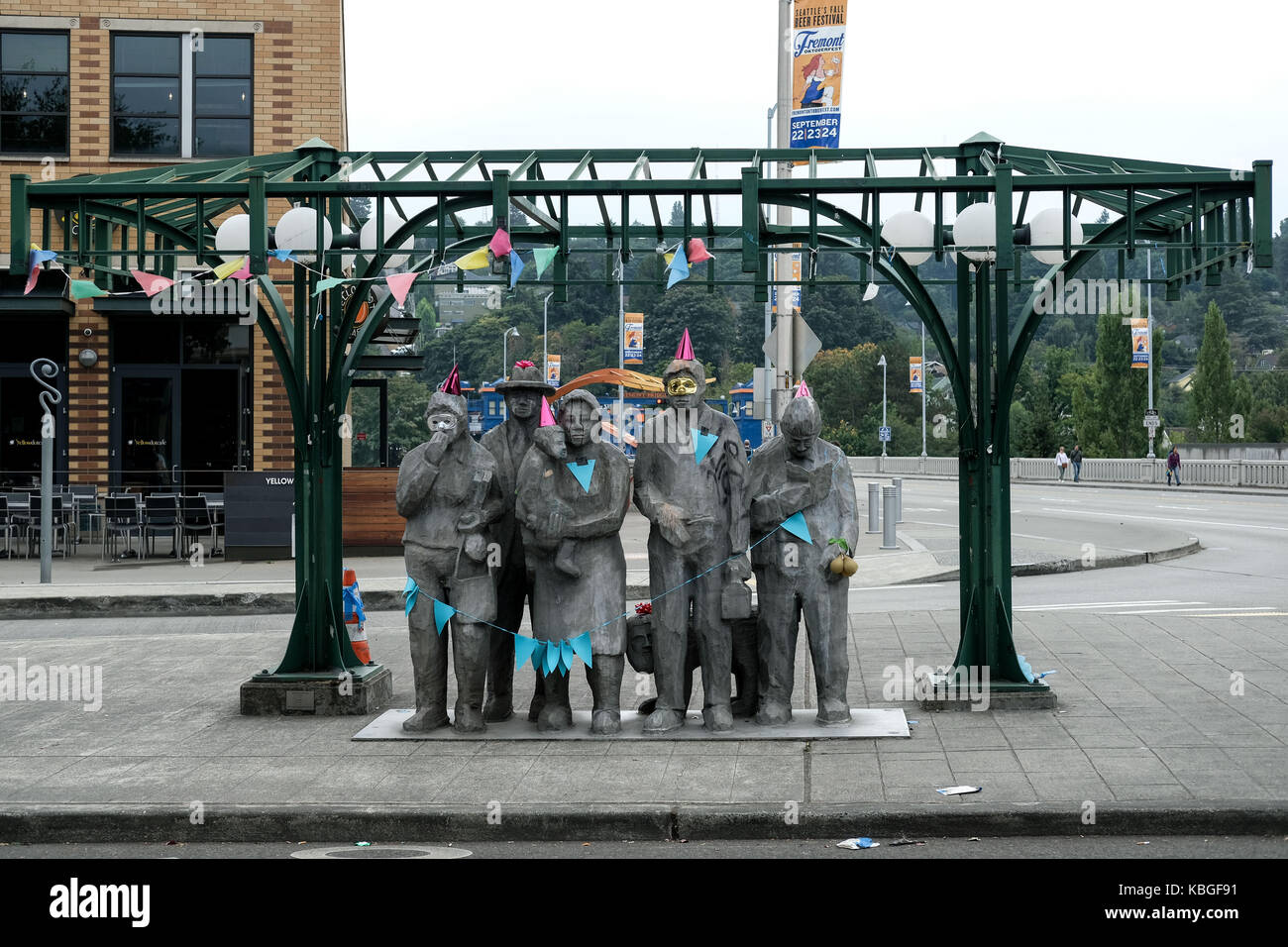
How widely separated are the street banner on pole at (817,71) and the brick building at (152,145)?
333 inches

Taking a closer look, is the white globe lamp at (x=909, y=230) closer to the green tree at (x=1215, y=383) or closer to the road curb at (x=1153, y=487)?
the road curb at (x=1153, y=487)

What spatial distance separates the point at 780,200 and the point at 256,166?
146 inches

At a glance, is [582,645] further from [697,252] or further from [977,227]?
[977,227]

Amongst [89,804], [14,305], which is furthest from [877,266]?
[14,305]

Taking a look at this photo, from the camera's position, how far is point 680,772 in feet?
23.6

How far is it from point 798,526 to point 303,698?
3422 millimetres

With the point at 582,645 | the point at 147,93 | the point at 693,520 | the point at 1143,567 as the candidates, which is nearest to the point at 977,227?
the point at 693,520

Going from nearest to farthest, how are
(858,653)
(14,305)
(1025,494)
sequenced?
(858,653), (14,305), (1025,494)

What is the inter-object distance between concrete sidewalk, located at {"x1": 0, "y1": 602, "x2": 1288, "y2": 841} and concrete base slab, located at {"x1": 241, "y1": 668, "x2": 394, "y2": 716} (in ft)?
0.38

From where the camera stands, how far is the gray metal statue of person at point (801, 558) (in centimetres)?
812

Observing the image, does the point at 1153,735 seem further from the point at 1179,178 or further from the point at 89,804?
the point at 89,804

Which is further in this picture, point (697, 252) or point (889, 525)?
point (889, 525)

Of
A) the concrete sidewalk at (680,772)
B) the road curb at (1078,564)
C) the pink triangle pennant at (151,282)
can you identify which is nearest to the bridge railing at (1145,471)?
the road curb at (1078,564)

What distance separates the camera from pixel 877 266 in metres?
9.05
